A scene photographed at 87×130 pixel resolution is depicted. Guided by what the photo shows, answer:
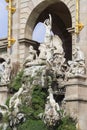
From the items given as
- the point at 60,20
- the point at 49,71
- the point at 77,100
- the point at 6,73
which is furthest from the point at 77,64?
the point at 60,20

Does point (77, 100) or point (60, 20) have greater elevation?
point (60, 20)

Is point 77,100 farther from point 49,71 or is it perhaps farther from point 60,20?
point 60,20

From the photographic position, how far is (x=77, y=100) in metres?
22.4

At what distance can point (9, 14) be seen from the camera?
93.9 ft

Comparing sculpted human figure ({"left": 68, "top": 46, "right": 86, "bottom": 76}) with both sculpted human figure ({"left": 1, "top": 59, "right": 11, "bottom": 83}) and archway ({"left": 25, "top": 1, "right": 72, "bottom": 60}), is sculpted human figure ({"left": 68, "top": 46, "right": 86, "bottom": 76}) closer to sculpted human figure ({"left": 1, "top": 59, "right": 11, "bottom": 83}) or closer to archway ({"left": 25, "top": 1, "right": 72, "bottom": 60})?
sculpted human figure ({"left": 1, "top": 59, "right": 11, "bottom": 83})

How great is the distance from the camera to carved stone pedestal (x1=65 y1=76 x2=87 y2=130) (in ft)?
73.4

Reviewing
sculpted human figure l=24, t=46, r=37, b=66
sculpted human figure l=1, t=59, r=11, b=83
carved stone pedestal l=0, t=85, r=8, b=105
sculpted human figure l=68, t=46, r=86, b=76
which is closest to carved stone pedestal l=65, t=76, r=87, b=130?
sculpted human figure l=68, t=46, r=86, b=76

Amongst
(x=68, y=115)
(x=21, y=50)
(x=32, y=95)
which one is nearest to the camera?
(x=68, y=115)

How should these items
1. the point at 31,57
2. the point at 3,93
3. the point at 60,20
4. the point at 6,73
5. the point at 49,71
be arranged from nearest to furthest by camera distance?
the point at 49,71, the point at 31,57, the point at 3,93, the point at 6,73, the point at 60,20

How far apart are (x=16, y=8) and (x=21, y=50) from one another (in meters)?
2.38

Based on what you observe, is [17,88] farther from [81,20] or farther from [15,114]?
[81,20]

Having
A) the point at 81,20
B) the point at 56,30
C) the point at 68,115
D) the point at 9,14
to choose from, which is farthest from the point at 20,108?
the point at 56,30

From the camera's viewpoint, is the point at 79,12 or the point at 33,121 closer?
the point at 33,121

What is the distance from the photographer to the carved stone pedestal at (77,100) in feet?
73.4
